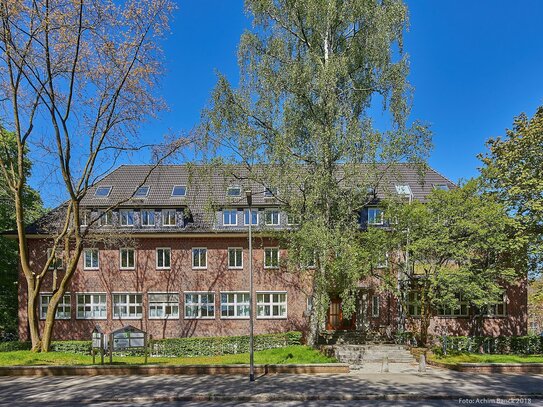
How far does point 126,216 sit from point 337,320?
1404 centimetres

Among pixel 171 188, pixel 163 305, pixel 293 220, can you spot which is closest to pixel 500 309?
pixel 293 220

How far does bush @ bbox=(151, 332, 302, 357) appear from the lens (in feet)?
78.5

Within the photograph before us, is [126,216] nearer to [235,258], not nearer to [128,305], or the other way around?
[128,305]

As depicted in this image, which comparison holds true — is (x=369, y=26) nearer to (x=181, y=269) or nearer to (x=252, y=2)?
(x=252, y=2)

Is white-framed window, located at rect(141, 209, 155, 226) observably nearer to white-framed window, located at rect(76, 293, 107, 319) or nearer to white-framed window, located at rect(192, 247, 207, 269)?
white-framed window, located at rect(192, 247, 207, 269)

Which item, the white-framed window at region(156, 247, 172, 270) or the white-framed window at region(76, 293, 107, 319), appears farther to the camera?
the white-framed window at region(156, 247, 172, 270)

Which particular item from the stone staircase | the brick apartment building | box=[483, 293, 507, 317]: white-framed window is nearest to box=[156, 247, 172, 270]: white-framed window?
the brick apartment building

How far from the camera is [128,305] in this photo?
27906mm

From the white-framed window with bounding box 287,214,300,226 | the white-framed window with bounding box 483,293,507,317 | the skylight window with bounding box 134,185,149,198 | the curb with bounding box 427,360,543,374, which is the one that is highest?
the skylight window with bounding box 134,185,149,198

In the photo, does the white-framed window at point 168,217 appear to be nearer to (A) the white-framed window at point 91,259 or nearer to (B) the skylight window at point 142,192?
(B) the skylight window at point 142,192

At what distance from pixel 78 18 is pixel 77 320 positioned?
57.4 feet

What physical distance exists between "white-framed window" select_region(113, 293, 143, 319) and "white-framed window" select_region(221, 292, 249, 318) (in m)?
4.91

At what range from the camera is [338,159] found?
65.6 feet

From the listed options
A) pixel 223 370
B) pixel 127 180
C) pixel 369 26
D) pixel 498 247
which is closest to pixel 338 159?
pixel 369 26
